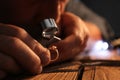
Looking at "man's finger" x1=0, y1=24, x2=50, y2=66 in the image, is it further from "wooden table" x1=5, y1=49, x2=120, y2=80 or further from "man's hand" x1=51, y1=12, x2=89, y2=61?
"man's hand" x1=51, y1=12, x2=89, y2=61

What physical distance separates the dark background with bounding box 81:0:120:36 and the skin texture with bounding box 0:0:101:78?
140 cm

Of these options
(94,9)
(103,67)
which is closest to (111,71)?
(103,67)

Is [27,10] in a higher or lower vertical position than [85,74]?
higher

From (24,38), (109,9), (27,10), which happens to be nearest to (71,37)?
(27,10)

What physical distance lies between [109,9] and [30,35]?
1.71m

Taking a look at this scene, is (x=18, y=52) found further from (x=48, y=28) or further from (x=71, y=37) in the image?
(x=71, y=37)

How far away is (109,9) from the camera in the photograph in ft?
7.13

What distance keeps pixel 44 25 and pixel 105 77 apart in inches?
5.3

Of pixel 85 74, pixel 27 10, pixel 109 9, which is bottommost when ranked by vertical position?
pixel 85 74

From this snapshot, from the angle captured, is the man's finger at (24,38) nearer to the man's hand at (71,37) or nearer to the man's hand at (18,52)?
the man's hand at (18,52)

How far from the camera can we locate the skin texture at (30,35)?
0.43 metres

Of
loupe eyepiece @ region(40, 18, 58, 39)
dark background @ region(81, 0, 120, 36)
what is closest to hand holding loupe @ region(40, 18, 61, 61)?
loupe eyepiece @ region(40, 18, 58, 39)

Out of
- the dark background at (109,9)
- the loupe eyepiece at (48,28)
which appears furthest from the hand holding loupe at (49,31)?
the dark background at (109,9)

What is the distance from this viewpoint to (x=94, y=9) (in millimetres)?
2168
